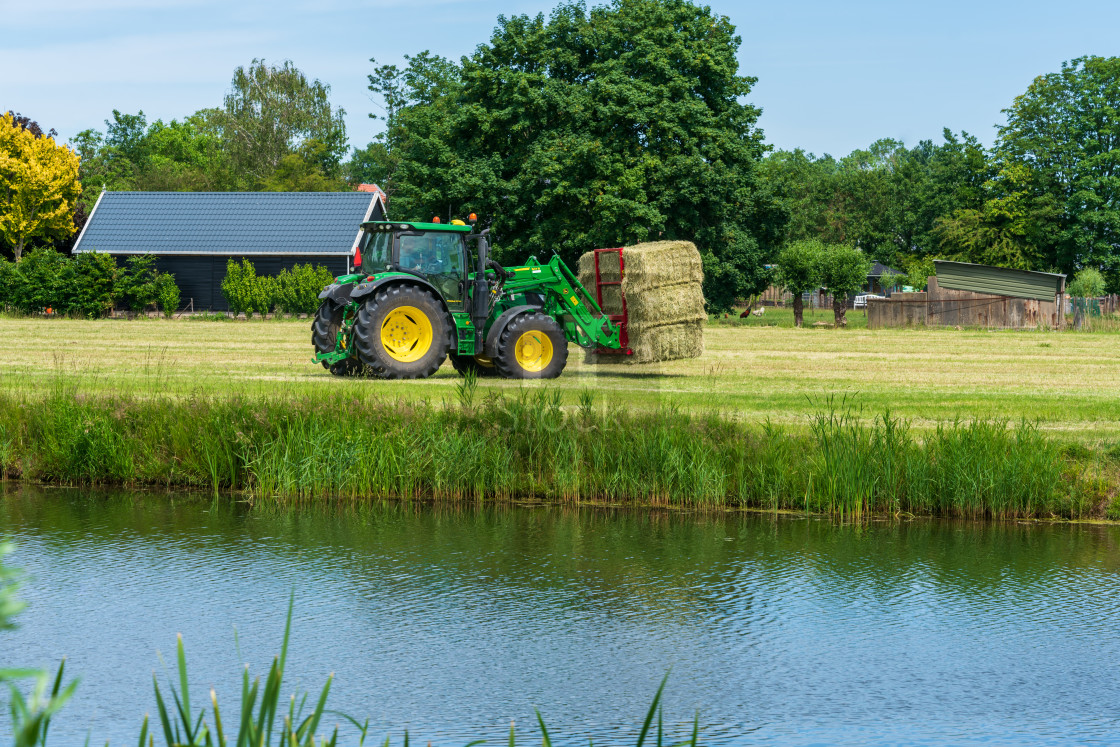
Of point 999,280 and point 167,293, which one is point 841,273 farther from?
point 167,293

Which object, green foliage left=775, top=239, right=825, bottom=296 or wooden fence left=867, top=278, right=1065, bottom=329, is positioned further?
green foliage left=775, top=239, right=825, bottom=296

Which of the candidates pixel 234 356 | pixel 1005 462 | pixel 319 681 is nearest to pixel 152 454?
pixel 319 681

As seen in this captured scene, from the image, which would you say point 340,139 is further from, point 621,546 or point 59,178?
point 621,546

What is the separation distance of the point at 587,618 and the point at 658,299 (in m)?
10.5

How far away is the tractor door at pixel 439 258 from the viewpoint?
681 inches

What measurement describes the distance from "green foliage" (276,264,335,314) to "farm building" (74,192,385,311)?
1.41m

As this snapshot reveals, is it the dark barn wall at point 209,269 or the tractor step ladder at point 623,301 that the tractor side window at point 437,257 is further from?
the dark barn wall at point 209,269

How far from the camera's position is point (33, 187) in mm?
52250

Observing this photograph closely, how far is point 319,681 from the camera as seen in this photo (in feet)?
19.0

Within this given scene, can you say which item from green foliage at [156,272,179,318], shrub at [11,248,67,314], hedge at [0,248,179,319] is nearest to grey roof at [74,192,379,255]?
green foliage at [156,272,179,318]

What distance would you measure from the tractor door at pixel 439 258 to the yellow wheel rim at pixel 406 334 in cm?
55

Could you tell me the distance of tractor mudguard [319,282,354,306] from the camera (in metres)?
17.9

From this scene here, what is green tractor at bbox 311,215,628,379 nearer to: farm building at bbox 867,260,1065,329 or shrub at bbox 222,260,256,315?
shrub at bbox 222,260,256,315

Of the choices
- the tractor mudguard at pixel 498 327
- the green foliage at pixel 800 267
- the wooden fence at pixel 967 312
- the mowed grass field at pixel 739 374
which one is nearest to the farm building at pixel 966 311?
the wooden fence at pixel 967 312
